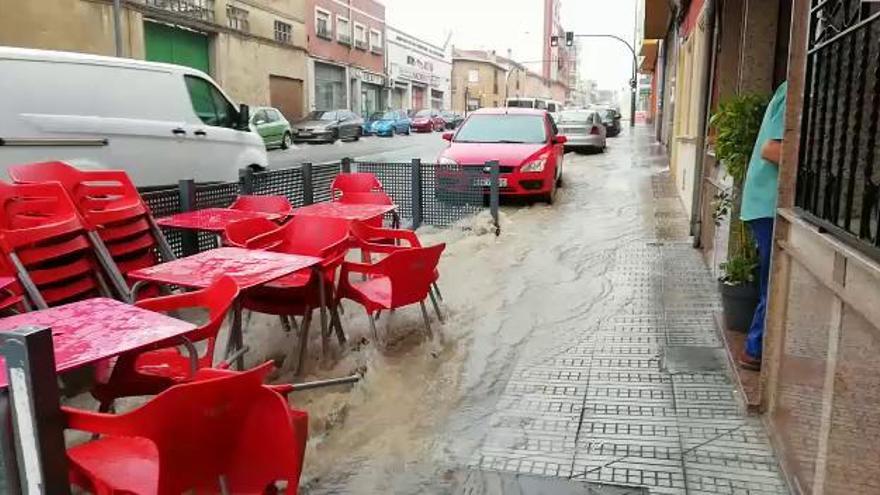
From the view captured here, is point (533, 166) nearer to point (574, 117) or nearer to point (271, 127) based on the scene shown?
point (574, 117)

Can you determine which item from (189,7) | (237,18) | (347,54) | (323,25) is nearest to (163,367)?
(189,7)

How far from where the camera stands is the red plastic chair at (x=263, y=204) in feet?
19.5

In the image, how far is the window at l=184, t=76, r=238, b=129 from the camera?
29.7ft

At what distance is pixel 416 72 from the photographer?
58094 mm

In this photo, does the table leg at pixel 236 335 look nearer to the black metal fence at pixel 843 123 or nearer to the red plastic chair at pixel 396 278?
the red plastic chair at pixel 396 278

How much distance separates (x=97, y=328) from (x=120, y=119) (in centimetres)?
622

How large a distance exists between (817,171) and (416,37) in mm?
58017

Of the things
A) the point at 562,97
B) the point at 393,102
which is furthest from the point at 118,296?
the point at 562,97

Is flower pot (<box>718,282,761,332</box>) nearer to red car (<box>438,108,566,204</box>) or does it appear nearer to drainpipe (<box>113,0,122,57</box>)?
red car (<box>438,108,566,204</box>)

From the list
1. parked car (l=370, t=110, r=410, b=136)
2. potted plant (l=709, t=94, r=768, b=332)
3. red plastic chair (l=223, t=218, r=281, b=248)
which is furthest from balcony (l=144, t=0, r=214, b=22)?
potted plant (l=709, t=94, r=768, b=332)

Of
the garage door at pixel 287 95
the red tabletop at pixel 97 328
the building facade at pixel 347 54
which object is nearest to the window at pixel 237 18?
the garage door at pixel 287 95

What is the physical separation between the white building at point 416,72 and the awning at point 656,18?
30.9 m

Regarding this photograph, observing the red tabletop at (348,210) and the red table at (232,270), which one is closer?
the red table at (232,270)

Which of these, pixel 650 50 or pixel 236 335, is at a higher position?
pixel 650 50
